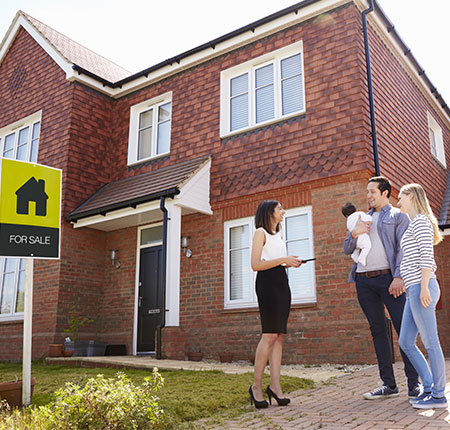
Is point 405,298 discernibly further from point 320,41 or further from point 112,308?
point 112,308

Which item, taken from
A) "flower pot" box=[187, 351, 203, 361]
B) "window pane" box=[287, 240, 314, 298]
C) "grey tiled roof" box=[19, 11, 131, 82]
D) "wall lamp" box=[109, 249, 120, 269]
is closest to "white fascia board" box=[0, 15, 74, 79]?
"grey tiled roof" box=[19, 11, 131, 82]

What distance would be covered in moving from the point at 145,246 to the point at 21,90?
6052 millimetres

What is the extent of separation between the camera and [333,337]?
26.0 feet

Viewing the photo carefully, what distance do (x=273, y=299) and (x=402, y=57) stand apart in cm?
855

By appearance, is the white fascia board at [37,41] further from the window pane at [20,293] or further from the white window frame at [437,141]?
the white window frame at [437,141]

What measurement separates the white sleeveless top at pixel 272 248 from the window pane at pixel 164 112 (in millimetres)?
7701

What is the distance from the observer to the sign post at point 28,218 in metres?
4.86

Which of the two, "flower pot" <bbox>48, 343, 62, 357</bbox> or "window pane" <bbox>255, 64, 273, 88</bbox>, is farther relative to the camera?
"window pane" <bbox>255, 64, 273, 88</bbox>

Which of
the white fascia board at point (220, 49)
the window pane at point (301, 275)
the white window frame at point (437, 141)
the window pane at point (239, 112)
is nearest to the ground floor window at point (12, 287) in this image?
the white fascia board at point (220, 49)

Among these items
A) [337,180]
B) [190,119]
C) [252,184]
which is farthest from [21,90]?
[337,180]

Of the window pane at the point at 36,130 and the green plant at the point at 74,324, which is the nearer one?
the green plant at the point at 74,324

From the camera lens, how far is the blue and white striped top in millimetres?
3977

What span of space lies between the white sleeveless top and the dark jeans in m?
0.81

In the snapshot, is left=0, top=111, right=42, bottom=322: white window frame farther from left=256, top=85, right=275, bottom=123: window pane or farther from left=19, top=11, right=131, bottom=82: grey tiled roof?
left=256, top=85, right=275, bottom=123: window pane
